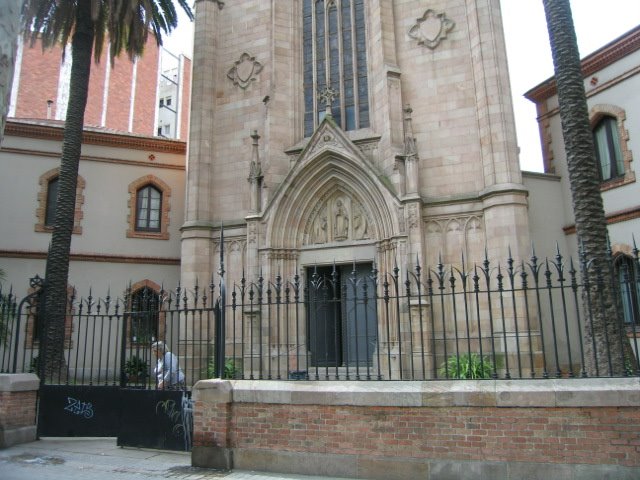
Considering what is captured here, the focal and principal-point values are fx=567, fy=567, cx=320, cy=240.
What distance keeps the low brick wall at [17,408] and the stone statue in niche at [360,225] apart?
9449 millimetres

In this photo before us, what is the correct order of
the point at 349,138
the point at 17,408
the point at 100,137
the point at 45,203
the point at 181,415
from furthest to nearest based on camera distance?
the point at 100,137, the point at 45,203, the point at 349,138, the point at 17,408, the point at 181,415

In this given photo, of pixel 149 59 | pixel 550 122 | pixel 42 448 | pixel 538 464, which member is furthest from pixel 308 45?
pixel 149 59

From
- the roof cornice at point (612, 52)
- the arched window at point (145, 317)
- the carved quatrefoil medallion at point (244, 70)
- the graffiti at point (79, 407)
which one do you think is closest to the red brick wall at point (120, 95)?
the carved quatrefoil medallion at point (244, 70)

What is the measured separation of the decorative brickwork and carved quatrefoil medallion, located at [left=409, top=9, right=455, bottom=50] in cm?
1315

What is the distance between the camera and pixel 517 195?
1514 cm

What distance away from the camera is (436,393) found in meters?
7.55

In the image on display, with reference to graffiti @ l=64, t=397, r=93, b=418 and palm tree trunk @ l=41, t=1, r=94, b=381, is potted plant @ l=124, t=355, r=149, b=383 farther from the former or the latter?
palm tree trunk @ l=41, t=1, r=94, b=381

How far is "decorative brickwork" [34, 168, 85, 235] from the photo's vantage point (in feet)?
67.3

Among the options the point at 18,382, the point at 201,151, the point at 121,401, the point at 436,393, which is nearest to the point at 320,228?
the point at 201,151

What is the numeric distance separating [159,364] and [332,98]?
36.3 ft

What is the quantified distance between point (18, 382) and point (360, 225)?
10.0 metres

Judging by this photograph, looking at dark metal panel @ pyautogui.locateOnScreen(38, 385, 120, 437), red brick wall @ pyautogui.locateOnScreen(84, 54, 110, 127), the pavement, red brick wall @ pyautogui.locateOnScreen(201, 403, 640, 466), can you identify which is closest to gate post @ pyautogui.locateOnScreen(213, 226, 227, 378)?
red brick wall @ pyautogui.locateOnScreen(201, 403, 640, 466)

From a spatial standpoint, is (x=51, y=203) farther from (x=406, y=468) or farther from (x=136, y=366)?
Answer: (x=406, y=468)

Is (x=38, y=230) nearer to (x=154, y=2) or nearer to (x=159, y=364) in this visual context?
(x=154, y=2)
